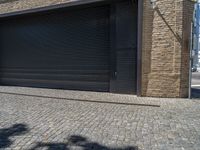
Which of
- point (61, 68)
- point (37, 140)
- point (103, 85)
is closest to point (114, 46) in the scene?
point (103, 85)

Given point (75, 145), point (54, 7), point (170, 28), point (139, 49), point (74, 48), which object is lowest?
point (75, 145)

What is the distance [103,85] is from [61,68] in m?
2.54

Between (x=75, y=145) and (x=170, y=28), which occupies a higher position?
(x=170, y=28)

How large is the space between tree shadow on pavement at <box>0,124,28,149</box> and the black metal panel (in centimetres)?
594

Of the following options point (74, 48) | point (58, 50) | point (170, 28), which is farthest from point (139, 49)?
point (58, 50)

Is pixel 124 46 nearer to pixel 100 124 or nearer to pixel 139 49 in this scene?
pixel 139 49

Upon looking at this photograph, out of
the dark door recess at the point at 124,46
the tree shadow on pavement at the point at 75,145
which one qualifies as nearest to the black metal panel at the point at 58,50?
the dark door recess at the point at 124,46

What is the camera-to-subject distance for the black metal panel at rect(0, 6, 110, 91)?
1202cm

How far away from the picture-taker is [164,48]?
398 inches

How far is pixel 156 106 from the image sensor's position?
872cm

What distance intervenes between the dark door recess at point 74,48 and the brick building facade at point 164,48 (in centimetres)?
60

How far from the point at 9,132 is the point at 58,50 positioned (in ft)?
25.5

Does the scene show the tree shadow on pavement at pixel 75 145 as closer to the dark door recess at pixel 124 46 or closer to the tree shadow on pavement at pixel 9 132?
the tree shadow on pavement at pixel 9 132

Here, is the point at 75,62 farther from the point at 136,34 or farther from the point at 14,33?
the point at 14,33
